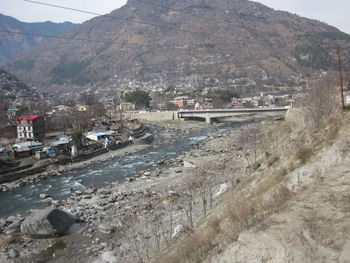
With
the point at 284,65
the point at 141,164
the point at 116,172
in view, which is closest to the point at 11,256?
the point at 116,172

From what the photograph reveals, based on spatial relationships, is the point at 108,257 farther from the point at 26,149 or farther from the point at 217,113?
the point at 217,113

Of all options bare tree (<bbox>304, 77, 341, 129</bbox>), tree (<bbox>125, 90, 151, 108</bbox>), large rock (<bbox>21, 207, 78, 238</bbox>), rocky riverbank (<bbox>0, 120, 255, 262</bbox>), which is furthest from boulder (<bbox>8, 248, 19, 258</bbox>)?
tree (<bbox>125, 90, 151, 108</bbox>)

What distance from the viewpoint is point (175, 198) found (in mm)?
14641

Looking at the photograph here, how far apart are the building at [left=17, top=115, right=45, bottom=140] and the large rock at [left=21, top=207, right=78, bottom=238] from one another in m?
23.9

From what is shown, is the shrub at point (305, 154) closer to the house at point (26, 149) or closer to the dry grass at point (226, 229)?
the dry grass at point (226, 229)

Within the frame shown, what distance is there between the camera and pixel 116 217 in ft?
43.6

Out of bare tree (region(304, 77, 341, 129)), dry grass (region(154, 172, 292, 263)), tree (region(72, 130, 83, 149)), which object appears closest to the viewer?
dry grass (region(154, 172, 292, 263))

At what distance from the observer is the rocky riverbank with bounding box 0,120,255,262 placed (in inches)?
415

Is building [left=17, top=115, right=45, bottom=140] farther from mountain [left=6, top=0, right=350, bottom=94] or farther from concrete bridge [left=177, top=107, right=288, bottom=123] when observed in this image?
mountain [left=6, top=0, right=350, bottom=94]

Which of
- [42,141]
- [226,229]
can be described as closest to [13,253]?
[226,229]

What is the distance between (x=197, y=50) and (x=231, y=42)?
61.6 feet

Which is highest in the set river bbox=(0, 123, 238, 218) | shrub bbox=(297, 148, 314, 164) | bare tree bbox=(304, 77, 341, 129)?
bare tree bbox=(304, 77, 341, 129)

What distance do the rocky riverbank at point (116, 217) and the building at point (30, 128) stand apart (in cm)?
1844

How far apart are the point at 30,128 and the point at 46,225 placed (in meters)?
25.3
